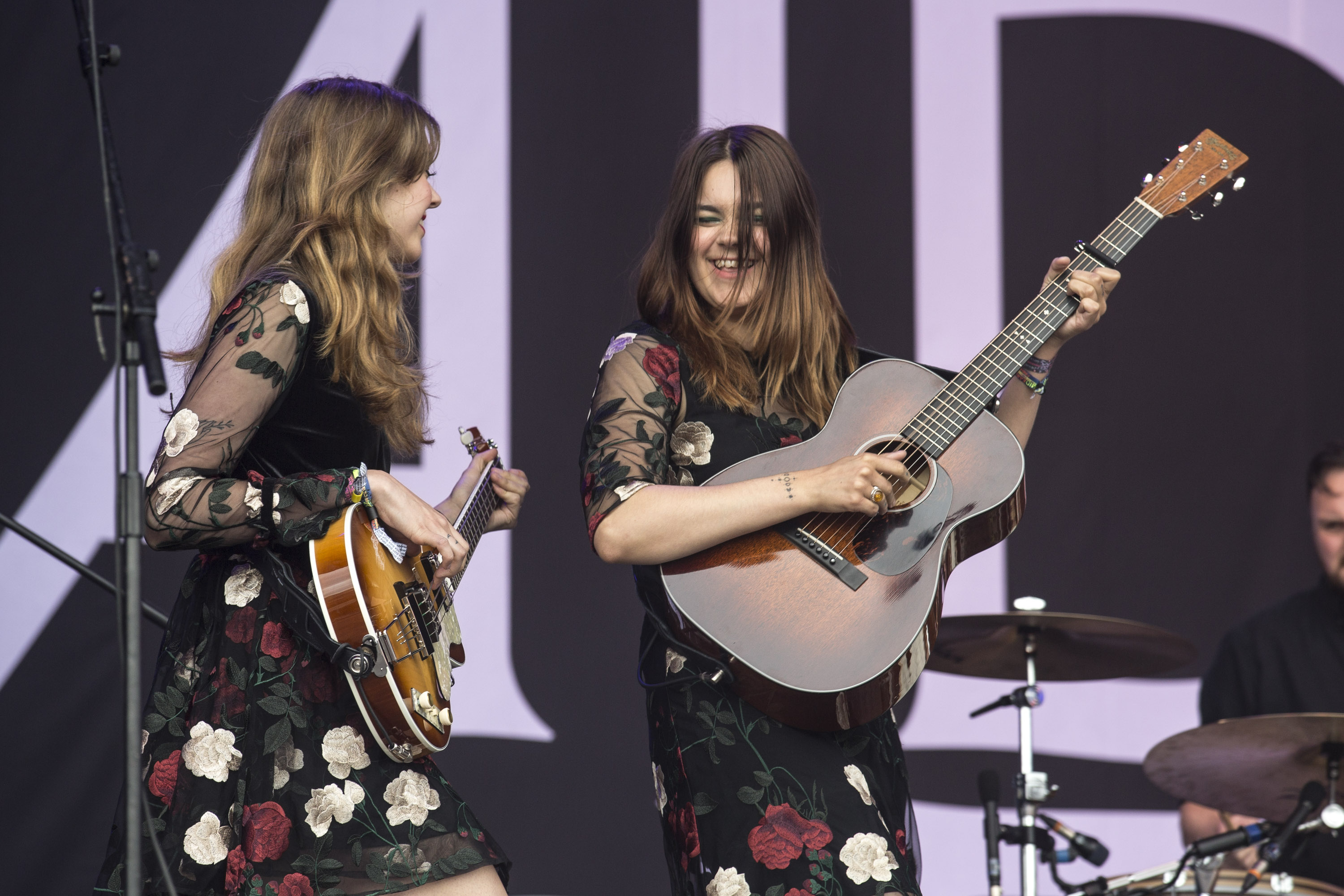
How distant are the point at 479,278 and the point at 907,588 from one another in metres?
2.27

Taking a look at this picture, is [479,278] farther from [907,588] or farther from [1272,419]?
[1272,419]

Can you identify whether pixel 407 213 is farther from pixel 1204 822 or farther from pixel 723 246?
pixel 1204 822

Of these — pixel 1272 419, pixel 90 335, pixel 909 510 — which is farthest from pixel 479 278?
pixel 1272 419

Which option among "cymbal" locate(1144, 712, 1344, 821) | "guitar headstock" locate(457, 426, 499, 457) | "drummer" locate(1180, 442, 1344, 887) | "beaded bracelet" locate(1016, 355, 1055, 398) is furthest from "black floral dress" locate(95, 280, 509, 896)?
"drummer" locate(1180, 442, 1344, 887)

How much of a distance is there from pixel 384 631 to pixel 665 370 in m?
0.69

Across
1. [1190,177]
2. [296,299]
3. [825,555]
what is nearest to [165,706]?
[296,299]

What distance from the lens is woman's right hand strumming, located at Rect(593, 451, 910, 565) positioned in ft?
6.66

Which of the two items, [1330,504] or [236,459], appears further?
[1330,504]

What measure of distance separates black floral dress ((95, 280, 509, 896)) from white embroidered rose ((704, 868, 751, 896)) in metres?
0.32

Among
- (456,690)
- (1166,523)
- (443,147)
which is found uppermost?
(443,147)

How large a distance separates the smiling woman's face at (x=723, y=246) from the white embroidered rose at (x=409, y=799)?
1007 mm

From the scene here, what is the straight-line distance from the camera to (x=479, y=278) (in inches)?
156

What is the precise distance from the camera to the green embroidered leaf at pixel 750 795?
1.98 meters

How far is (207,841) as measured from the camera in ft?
5.91
